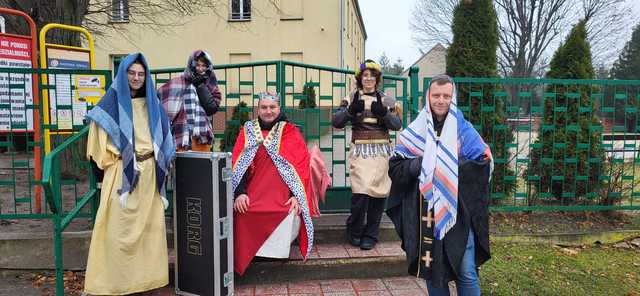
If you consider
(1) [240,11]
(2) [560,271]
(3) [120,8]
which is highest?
(1) [240,11]

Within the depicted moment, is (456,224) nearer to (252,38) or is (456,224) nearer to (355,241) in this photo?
(355,241)

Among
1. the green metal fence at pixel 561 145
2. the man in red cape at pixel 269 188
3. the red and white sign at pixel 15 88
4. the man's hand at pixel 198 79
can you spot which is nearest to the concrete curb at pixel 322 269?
the man in red cape at pixel 269 188

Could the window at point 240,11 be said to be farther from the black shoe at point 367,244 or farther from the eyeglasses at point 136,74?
the eyeglasses at point 136,74

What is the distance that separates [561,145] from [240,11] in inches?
598

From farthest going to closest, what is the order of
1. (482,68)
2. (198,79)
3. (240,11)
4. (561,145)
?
(240,11) → (482,68) → (561,145) → (198,79)

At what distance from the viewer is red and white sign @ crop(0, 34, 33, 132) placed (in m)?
4.23

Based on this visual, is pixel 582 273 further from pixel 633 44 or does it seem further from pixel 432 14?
pixel 633 44

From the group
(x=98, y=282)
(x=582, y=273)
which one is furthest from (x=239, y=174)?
(x=582, y=273)

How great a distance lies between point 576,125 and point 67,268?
18.2 feet

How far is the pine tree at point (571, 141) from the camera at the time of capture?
17.2 ft

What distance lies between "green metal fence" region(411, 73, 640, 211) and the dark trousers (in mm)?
1784

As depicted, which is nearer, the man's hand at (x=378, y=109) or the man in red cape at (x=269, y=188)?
the man in red cape at (x=269, y=188)

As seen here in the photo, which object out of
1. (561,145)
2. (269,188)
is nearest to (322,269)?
(269,188)

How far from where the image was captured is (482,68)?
5688mm
